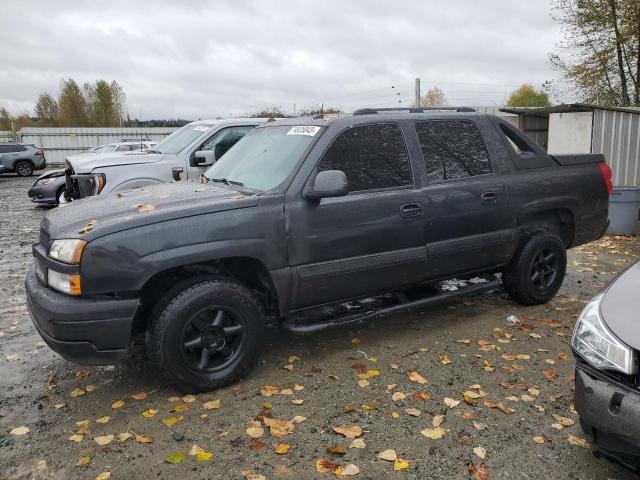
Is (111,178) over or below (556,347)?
over

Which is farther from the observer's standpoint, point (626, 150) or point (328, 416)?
point (626, 150)

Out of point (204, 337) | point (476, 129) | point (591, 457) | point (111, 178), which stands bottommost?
point (591, 457)

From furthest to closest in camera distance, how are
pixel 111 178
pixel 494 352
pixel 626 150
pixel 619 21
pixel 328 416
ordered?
pixel 619 21
pixel 626 150
pixel 111 178
pixel 494 352
pixel 328 416

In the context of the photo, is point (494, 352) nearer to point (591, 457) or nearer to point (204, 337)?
point (591, 457)

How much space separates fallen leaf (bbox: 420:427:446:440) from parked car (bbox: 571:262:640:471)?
35.2 inches

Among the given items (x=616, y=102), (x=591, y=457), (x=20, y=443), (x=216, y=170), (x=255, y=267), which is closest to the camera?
(x=591, y=457)

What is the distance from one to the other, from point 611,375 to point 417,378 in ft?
5.53

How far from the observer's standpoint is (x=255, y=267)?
404 centimetres

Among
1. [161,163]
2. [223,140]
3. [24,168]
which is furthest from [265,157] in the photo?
[24,168]

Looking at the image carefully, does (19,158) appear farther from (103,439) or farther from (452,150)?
(103,439)

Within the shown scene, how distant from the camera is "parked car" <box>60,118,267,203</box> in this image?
7.68 meters

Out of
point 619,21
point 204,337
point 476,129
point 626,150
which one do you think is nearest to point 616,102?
point 619,21

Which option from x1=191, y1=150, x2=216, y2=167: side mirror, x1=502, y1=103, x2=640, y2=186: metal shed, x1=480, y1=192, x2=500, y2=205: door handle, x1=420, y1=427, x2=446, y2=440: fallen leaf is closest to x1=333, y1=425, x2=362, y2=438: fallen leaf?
x1=420, y1=427, x2=446, y2=440: fallen leaf

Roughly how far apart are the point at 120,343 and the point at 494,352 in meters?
2.90
